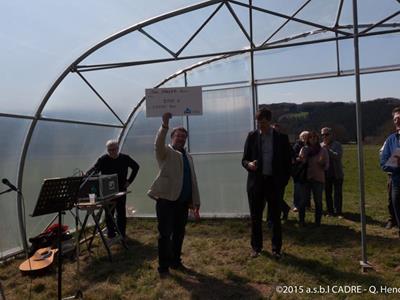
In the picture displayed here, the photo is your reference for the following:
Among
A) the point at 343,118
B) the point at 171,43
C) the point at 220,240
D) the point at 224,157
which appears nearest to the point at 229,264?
the point at 220,240

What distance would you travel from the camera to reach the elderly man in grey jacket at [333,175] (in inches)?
297

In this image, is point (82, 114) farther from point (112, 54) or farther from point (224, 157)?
point (224, 157)

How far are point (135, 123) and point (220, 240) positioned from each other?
135 inches

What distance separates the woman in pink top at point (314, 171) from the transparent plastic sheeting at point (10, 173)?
428cm

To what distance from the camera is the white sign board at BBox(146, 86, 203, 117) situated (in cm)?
512

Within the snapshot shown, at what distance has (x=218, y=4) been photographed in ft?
19.1

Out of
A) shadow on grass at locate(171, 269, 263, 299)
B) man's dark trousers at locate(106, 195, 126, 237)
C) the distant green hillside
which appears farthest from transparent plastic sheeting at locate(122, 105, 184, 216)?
the distant green hillside

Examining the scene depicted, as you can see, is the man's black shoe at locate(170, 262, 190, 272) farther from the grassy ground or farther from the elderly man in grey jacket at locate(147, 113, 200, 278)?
the grassy ground

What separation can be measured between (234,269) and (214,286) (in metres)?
0.56

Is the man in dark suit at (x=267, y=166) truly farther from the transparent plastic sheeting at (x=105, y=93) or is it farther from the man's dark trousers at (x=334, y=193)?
the transparent plastic sheeting at (x=105, y=93)

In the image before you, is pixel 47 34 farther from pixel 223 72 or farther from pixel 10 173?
pixel 223 72

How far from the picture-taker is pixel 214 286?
432 centimetres

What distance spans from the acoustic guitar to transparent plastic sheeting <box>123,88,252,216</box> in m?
3.12

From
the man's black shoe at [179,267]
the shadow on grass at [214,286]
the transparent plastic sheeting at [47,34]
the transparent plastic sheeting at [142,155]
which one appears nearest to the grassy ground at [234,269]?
the shadow on grass at [214,286]
